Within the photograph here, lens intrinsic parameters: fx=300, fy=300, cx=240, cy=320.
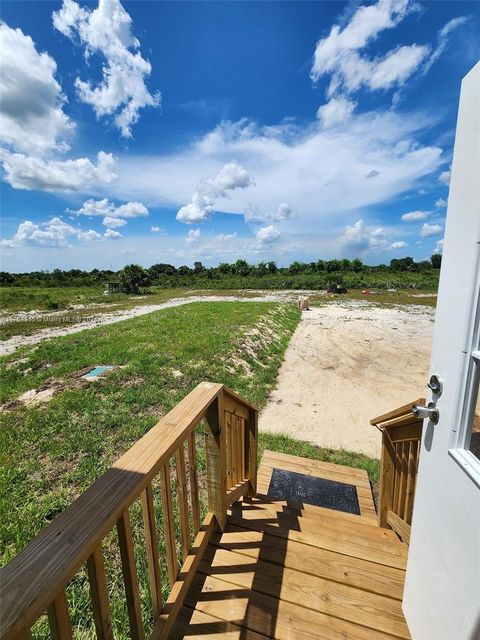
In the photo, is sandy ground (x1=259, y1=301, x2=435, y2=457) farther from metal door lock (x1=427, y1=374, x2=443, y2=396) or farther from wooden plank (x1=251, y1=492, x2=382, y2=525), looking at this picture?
metal door lock (x1=427, y1=374, x2=443, y2=396)

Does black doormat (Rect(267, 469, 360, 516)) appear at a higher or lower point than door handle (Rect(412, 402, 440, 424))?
lower

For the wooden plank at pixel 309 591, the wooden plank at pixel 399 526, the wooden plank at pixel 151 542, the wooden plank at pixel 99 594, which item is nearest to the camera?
the wooden plank at pixel 99 594

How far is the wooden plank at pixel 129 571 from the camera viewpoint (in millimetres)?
935

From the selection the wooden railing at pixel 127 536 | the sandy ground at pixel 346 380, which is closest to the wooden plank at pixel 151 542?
the wooden railing at pixel 127 536

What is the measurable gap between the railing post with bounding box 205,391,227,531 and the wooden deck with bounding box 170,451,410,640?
0.74 ft

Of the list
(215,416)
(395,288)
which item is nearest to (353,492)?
(215,416)

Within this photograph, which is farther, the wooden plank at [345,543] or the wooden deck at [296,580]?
the wooden plank at [345,543]

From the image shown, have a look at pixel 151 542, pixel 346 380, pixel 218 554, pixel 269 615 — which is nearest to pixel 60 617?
pixel 151 542

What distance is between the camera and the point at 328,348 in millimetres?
8664

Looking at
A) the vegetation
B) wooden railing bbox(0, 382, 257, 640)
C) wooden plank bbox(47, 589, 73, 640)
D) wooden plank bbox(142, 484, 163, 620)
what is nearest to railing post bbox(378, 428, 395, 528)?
wooden railing bbox(0, 382, 257, 640)

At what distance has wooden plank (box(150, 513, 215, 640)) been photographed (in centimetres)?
126

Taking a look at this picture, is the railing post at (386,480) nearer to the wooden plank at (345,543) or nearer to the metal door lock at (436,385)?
the wooden plank at (345,543)

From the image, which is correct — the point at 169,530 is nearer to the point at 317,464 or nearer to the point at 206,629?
the point at 206,629

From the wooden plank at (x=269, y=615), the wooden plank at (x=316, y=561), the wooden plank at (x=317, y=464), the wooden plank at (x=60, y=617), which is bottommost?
the wooden plank at (x=317, y=464)
